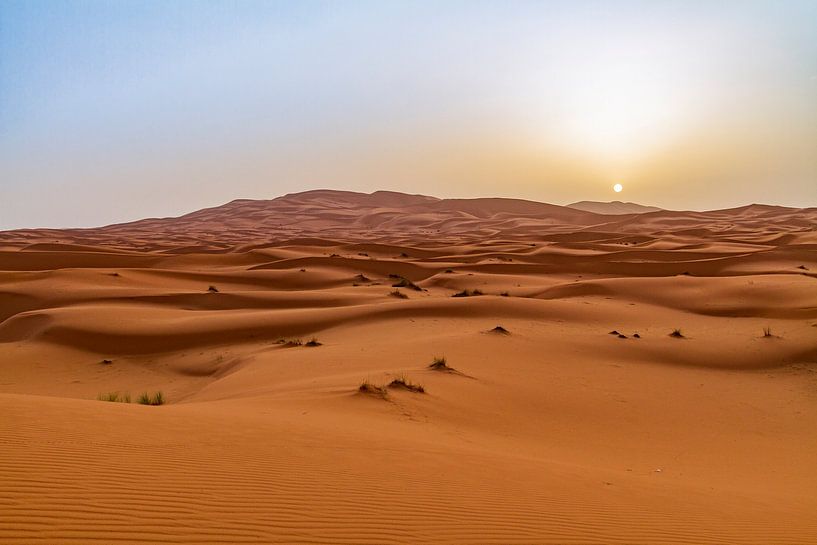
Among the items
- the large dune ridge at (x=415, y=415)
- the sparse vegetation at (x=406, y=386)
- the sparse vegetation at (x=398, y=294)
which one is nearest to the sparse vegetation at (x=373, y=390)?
the large dune ridge at (x=415, y=415)

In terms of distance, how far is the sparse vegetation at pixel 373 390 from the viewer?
8984 mm

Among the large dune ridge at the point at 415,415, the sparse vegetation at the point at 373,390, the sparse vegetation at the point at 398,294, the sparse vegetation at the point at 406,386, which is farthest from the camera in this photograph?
the sparse vegetation at the point at 398,294

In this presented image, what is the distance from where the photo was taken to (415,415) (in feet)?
27.6

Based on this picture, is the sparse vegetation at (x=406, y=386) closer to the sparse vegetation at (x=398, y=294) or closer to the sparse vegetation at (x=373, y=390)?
the sparse vegetation at (x=373, y=390)

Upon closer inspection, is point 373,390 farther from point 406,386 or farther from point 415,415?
point 415,415

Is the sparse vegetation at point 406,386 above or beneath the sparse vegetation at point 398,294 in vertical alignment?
beneath

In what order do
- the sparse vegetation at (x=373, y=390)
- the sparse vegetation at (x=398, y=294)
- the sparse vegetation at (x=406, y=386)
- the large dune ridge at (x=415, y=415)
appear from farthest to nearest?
the sparse vegetation at (x=398, y=294) < the sparse vegetation at (x=406, y=386) < the sparse vegetation at (x=373, y=390) < the large dune ridge at (x=415, y=415)

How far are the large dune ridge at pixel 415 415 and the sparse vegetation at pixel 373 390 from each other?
2.3 inches

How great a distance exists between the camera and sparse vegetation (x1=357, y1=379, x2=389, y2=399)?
898cm

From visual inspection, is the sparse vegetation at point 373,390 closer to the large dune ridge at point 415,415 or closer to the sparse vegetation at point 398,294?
the large dune ridge at point 415,415

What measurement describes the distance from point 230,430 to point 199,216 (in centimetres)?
13703

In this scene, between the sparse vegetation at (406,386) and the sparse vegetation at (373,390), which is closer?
the sparse vegetation at (373,390)

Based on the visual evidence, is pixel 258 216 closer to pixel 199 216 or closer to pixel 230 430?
pixel 199 216

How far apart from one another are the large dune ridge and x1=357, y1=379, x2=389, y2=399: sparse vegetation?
59mm
